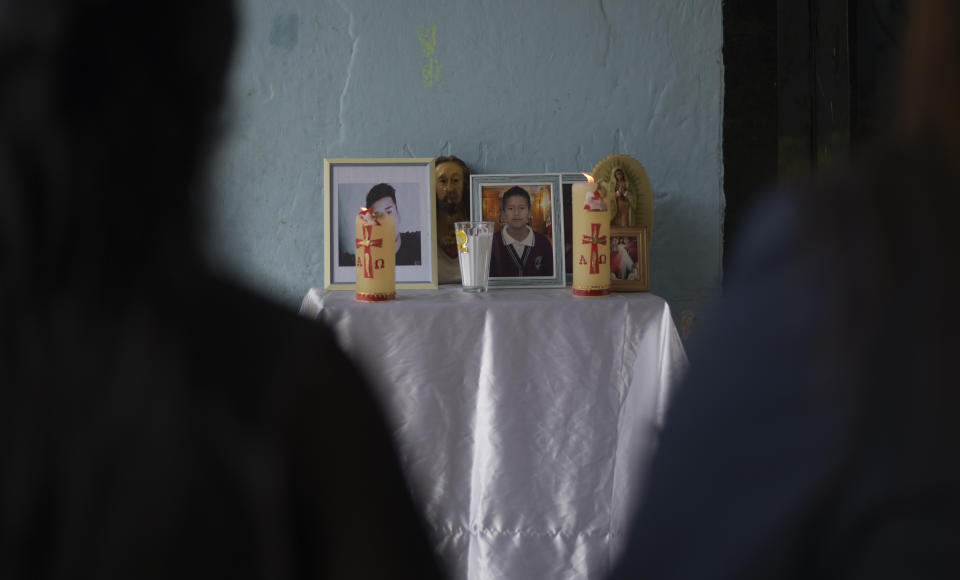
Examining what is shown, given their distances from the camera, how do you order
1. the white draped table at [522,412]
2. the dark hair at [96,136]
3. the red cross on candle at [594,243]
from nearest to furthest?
the dark hair at [96,136], the white draped table at [522,412], the red cross on candle at [594,243]

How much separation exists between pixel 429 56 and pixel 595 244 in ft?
1.94

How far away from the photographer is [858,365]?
13.9 inches

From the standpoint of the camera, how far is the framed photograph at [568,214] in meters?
1.81

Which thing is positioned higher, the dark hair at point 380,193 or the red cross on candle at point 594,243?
the dark hair at point 380,193

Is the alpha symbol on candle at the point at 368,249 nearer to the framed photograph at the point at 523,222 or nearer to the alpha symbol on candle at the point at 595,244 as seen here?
the framed photograph at the point at 523,222

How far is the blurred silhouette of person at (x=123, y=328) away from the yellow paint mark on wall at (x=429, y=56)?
1503 millimetres

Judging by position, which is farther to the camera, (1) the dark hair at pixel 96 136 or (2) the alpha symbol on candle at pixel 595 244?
(2) the alpha symbol on candle at pixel 595 244

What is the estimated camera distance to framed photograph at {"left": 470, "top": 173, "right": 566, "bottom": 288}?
1.78 metres

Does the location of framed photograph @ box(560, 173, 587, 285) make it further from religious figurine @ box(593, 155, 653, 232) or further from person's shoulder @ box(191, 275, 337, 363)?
person's shoulder @ box(191, 275, 337, 363)

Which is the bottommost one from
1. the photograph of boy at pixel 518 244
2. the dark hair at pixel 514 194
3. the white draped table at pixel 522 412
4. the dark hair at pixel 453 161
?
the white draped table at pixel 522 412

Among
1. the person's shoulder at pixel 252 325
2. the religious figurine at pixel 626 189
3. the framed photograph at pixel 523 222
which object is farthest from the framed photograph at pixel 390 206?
the person's shoulder at pixel 252 325

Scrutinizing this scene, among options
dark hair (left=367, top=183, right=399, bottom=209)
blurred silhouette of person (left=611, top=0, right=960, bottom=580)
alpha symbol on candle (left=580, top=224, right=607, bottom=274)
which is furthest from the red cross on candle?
blurred silhouette of person (left=611, top=0, right=960, bottom=580)

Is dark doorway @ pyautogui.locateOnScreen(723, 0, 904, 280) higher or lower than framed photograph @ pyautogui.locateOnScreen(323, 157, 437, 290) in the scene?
higher

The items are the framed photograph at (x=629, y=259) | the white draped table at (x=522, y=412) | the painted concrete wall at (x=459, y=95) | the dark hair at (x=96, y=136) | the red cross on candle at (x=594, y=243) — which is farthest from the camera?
the painted concrete wall at (x=459, y=95)
